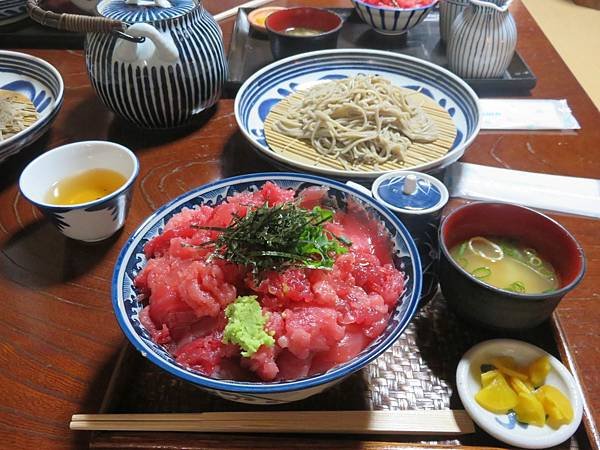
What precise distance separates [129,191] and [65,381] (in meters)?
0.54

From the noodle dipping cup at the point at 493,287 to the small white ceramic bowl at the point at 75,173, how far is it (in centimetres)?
90

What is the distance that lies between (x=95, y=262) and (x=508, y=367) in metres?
1.13

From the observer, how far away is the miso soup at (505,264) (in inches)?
50.9

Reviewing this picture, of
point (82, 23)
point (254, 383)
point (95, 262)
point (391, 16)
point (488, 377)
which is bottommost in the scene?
point (95, 262)

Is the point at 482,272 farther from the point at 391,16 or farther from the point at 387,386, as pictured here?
the point at 391,16

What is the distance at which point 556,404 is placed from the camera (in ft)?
3.44

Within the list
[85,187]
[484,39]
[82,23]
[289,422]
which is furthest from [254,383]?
[484,39]

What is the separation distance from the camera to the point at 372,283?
3.61ft

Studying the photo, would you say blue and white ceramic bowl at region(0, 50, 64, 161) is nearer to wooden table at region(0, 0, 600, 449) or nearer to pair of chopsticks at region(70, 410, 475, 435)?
wooden table at region(0, 0, 600, 449)

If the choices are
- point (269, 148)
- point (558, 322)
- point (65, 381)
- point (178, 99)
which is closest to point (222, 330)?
point (65, 381)

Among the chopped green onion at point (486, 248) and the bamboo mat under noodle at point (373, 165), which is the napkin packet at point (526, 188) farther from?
the chopped green onion at point (486, 248)

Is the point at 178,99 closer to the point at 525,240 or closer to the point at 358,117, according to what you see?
the point at 358,117

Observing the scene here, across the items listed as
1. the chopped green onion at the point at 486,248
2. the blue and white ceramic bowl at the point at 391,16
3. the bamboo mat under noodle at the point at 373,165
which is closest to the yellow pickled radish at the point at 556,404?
the chopped green onion at the point at 486,248

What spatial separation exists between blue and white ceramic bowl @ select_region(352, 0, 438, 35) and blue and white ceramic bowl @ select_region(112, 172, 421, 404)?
1.63 m
